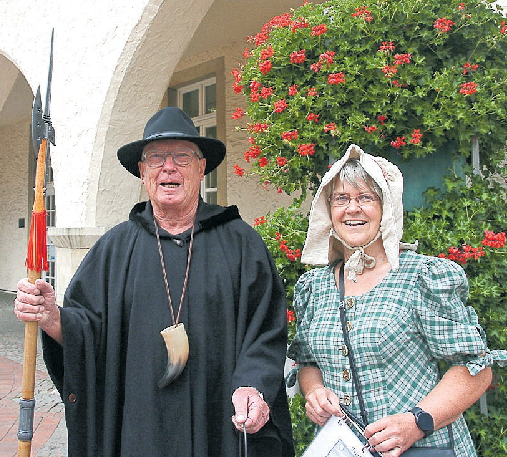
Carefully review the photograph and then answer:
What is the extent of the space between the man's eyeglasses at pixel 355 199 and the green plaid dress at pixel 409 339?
0.68 feet

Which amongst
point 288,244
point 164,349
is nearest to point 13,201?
point 288,244

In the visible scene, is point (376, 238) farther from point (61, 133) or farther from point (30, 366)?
point (61, 133)

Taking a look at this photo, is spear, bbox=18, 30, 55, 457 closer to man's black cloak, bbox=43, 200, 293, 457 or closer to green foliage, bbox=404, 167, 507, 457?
man's black cloak, bbox=43, 200, 293, 457

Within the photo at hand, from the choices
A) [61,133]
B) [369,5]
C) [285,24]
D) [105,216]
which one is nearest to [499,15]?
[369,5]

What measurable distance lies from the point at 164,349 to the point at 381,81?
1610mm

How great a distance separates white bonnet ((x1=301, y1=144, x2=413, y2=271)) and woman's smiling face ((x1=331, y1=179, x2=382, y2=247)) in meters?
0.03

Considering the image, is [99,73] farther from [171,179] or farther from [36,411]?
[171,179]

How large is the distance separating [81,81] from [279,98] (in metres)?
2.80

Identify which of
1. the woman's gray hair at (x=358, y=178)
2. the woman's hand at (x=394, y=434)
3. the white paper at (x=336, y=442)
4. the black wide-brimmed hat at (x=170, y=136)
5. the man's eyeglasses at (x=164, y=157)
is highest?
the black wide-brimmed hat at (x=170, y=136)

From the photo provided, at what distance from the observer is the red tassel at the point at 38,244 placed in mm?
1713

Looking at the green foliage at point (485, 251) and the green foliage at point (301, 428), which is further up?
the green foliage at point (485, 251)

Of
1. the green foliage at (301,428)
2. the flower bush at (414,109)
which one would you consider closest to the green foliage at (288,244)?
the flower bush at (414,109)

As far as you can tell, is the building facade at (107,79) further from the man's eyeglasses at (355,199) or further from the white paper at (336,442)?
the white paper at (336,442)

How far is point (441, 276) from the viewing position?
5.10ft
